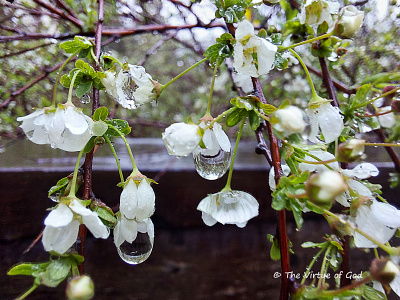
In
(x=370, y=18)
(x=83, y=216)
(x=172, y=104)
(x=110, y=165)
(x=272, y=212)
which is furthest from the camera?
(x=172, y=104)

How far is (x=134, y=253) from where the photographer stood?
1.04 ft

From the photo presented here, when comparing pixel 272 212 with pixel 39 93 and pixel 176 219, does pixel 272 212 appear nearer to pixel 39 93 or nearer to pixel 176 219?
pixel 176 219

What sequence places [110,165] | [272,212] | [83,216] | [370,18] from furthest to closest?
[370,18], [272,212], [110,165], [83,216]

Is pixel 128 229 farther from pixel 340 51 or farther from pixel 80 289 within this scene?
pixel 340 51

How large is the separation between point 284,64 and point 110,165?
454 mm

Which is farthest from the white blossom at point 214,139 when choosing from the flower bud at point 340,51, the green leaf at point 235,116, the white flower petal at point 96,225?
the flower bud at point 340,51

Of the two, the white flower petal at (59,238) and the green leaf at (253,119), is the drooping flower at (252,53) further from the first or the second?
the white flower petal at (59,238)

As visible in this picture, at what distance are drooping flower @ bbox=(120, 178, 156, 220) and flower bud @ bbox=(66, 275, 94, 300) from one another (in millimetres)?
75

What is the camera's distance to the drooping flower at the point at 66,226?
0.82 ft

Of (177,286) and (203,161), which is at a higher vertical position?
(203,161)

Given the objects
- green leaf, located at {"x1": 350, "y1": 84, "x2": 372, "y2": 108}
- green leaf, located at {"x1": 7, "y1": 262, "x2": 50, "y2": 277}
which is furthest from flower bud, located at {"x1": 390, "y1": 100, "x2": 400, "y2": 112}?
green leaf, located at {"x1": 7, "y1": 262, "x2": 50, "y2": 277}

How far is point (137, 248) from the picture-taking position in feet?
1.04

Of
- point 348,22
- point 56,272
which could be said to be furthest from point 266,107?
point 56,272

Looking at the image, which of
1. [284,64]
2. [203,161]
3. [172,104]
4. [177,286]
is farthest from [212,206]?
[172,104]
